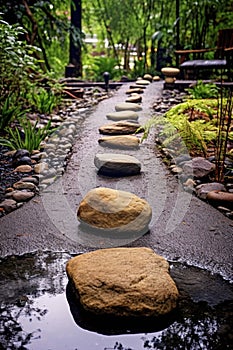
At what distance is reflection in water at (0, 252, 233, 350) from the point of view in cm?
160

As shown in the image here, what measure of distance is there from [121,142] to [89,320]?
213 cm

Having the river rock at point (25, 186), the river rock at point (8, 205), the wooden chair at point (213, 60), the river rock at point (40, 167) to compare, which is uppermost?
the wooden chair at point (213, 60)

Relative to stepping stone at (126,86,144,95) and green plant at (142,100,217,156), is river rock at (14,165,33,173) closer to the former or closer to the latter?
green plant at (142,100,217,156)

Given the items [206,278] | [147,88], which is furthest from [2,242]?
[147,88]

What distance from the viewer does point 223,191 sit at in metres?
2.80

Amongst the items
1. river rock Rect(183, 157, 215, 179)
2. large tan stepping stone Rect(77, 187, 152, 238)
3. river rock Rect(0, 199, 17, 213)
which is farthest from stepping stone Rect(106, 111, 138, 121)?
large tan stepping stone Rect(77, 187, 152, 238)

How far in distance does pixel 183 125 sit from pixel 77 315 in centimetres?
196

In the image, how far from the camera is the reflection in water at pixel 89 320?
1596mm

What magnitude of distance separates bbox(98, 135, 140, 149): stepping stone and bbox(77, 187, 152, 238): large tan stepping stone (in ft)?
4.19

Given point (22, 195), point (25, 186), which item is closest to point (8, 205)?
point (22, 195)

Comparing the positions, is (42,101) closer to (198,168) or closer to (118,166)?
(118,166)

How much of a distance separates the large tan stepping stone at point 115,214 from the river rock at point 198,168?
745 millimetres

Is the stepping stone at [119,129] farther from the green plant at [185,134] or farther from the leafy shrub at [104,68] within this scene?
A: the leafy shrub at [104,68]

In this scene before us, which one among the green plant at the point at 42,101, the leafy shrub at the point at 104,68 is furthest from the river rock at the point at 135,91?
the leafy shrub at the point at 104,68
